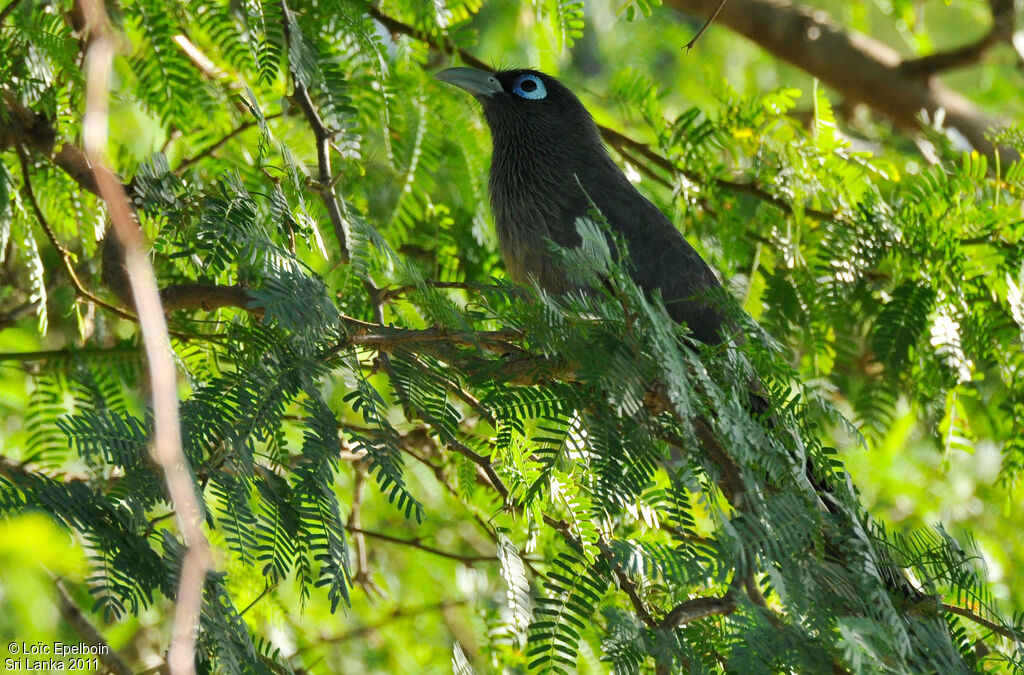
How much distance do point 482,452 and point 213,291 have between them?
1093mm

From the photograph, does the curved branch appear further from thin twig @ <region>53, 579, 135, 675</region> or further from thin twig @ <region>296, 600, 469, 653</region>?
thin twig @ <region>53, 579, 135, 675</region>

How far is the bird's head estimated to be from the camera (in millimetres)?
4895

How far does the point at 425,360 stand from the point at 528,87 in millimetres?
2779

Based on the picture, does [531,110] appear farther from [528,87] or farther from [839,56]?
[839,56]

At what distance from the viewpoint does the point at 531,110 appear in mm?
5000

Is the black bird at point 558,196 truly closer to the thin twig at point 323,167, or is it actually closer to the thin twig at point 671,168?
the thin twig at point 671,168

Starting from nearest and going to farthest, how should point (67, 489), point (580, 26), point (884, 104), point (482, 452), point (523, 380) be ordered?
point (67, 489)
point (523, 380)
point (482, 452)
point (580, 26)
point (884, 104)

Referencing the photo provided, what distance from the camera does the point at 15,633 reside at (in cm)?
179

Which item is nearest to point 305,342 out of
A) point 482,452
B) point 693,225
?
point 482,452

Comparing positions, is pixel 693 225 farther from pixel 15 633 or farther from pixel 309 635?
pixel 15 633

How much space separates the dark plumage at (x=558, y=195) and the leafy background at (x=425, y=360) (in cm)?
16

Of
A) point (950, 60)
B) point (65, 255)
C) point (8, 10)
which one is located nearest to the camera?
point (8, 10)

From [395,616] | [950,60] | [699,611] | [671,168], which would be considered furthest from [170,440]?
[950,60]

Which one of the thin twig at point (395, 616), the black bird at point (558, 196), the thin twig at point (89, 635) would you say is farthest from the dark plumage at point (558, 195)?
the thin twig at point (89, 635)
